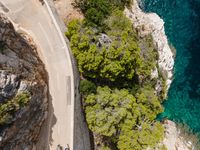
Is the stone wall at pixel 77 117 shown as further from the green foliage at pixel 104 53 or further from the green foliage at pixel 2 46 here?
the green foliage at pixel 2 46

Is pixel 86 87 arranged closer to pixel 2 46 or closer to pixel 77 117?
pixel 77 117

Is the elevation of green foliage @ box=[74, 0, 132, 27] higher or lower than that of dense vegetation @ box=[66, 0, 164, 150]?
higher

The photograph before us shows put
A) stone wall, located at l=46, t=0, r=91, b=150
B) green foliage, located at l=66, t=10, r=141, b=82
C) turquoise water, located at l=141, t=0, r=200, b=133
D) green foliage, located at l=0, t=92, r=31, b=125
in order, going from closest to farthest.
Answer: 1. green foliage, located at l=0, t=92, r=31, b=125
2. green foliage, located at l=66, t=10, r=141, b=82
3. stone wall, located at l=46, t=0, r=91, b=150
4. turquoise water, located at l=141, t=0, r=200, b=133

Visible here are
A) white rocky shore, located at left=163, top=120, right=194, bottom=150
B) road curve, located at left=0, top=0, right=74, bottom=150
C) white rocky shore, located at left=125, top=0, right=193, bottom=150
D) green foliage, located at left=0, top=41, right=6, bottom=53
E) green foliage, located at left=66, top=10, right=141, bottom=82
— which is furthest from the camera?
white rocky shore, located at left=163, top=120, right=194, bottom=150

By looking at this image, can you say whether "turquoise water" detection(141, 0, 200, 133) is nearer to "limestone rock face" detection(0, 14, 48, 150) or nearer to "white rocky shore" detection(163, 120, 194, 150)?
"white rocky shore" detection(163, 120, 194, 150)

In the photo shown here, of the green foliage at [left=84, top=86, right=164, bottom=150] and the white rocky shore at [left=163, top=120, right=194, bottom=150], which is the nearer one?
the green foliage at [left=84, top=86, right=164, bottom=150]

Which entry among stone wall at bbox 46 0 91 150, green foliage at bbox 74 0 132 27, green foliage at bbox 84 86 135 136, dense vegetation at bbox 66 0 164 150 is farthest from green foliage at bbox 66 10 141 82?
green foliage at bbox 84 86 135 136

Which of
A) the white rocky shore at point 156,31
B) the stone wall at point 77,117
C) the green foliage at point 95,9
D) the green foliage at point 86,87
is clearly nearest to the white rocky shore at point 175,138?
the white rocky shore at point 156,31
